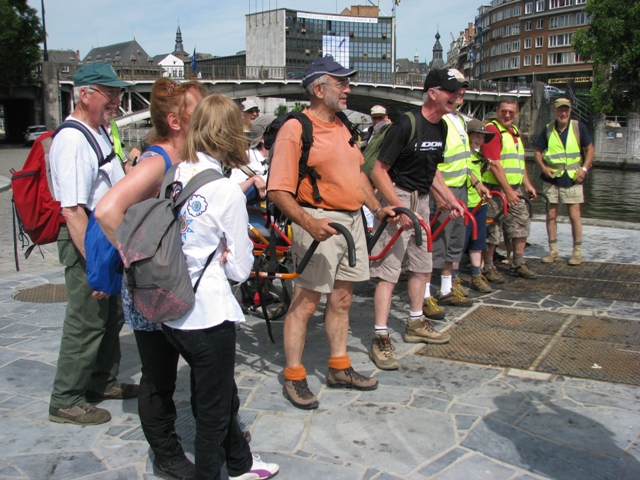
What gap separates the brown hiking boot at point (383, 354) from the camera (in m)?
4.50

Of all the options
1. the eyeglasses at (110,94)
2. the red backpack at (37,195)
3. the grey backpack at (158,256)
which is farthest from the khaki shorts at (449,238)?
the grey backpack at (158,256)

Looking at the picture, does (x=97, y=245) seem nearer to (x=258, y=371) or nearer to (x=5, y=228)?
(x=258, y=371)

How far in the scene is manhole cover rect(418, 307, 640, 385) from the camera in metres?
4.45

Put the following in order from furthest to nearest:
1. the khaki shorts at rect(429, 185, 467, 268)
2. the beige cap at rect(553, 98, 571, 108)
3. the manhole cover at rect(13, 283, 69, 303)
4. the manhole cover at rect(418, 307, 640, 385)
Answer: the beige cap at rect(553, 98, 571, 108) → the manhole cover at rect(13, 283, 69, 303) → the khaki shorts at rect(429, 185, 467, 268) → the manhole cover at rect(418, 307, 640, 385)

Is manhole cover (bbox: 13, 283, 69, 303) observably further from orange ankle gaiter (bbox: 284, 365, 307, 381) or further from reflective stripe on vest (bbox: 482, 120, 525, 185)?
reflective stripe on vest (bbox: 482, 120, 525, 185)

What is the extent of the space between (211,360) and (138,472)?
878mm

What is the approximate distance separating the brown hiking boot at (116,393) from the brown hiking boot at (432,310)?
266 cm

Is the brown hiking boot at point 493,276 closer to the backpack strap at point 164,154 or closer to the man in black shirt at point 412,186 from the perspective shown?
the man in black shirt at point 412,186

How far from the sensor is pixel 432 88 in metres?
4.83

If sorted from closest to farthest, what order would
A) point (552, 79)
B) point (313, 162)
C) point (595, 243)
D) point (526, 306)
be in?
1. point (313, 162)
2. point (526, 306)
3. point (595, 243)
4. point (552, 79)

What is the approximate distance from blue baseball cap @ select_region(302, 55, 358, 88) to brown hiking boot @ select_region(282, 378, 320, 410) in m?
1.79

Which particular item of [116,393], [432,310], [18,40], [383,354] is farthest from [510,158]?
[18,40]

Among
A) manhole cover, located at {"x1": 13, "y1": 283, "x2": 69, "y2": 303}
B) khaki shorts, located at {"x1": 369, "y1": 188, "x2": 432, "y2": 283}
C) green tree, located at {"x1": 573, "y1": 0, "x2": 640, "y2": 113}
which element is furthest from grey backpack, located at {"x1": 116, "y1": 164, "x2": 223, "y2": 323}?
green tree, located at {"x1": 573, "y1": 0, "x2": 640, "y2": 113}

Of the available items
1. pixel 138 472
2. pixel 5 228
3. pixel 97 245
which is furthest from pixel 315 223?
pixel 5 228
